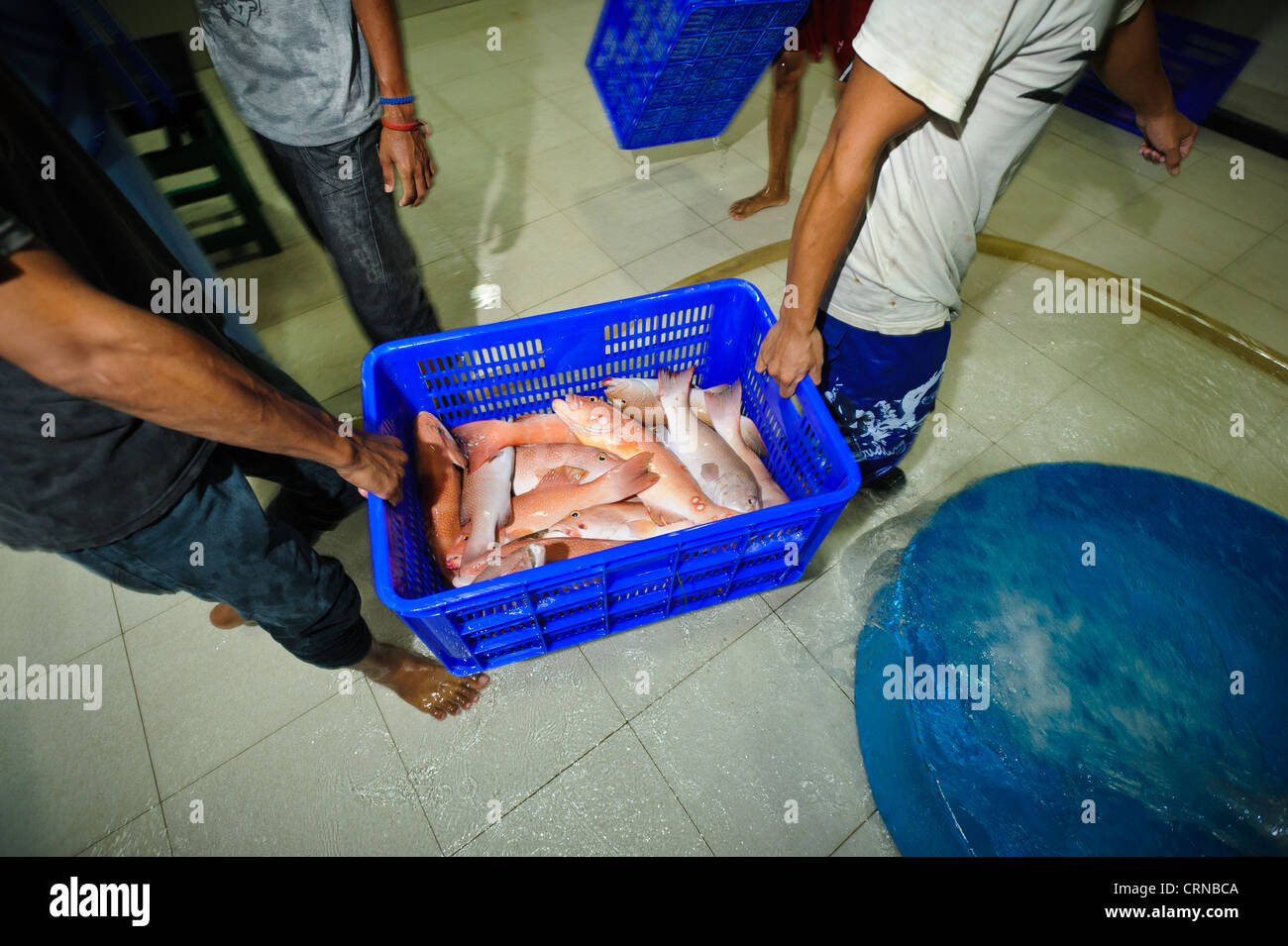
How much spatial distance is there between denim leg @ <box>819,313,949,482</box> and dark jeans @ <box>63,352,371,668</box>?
1.33 metres

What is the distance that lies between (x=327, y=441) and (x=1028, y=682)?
1636 mm

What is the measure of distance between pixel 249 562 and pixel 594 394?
1009 mm

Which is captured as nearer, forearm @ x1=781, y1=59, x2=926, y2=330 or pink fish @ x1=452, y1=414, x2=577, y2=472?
forearm @ x1=781, y1=59, x2=926, y2=330

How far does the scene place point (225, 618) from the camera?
1.71 metres

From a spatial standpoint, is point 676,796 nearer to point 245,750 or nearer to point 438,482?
point 438,482

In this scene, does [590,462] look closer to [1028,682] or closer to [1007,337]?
[1028,682]

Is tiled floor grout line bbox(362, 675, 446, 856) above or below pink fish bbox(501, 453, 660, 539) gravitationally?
below

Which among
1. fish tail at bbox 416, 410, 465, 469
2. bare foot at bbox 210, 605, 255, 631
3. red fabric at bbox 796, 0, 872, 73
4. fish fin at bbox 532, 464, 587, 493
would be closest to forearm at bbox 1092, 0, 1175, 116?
red fabric at bbox 796, 0, 872, 73

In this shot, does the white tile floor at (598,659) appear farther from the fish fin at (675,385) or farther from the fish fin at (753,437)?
the fish fin at (675,385)

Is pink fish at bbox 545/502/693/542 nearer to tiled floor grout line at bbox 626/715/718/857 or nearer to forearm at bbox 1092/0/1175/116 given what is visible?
tiled floor grout line at bbox 626/715/718/857

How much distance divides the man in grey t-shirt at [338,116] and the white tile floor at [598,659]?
2.21 feet

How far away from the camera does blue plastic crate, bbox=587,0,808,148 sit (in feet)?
6.39
